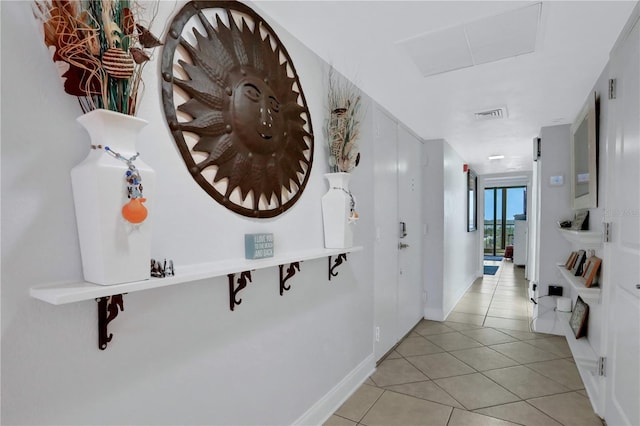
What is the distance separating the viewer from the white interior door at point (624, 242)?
1.53m

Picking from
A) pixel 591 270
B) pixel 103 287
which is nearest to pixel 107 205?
pixel 103 287

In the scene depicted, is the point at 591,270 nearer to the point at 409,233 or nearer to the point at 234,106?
the point at 409,233

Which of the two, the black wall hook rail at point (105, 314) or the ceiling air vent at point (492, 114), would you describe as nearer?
the black wall hook rail at point (105, 314)

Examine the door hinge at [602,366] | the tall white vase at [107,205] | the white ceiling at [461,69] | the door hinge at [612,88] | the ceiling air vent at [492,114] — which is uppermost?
the white ceiling at [461,69]

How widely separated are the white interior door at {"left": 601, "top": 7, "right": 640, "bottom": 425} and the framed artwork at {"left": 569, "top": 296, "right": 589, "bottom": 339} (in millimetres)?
790

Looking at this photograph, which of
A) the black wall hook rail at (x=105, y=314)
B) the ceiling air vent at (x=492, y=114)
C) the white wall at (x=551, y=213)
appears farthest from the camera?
the white wall at (x=551, y=213)

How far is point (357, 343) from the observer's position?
2451 millimetres

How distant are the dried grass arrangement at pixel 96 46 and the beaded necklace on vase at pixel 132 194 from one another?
150 millimetres

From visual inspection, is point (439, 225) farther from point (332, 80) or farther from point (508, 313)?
point (332, 80)

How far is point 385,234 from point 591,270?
4.82ft

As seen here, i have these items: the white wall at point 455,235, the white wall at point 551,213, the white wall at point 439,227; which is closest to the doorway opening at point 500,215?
the white wall at point 455,235

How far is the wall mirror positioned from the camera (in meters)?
2.26

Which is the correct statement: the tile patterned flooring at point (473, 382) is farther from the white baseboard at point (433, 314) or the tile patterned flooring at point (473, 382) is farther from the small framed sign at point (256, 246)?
the small framed sign at point (256, 246)

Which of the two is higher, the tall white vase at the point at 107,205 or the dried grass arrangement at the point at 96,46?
the dried grass arrangement at the point at 96,46
